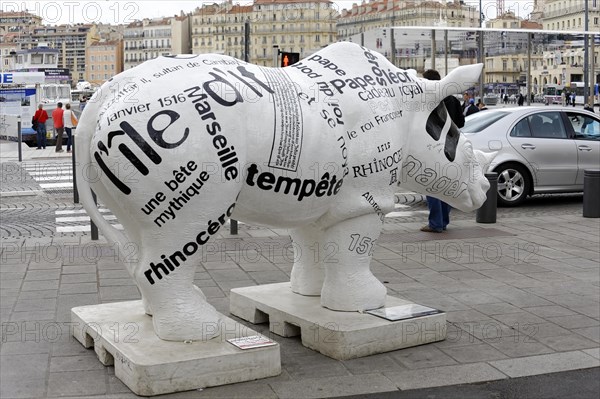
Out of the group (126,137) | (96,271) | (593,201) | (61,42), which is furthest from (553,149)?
(61,42)

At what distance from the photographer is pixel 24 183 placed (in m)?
17.2

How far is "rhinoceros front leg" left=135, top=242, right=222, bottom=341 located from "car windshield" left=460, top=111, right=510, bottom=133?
9.26 m

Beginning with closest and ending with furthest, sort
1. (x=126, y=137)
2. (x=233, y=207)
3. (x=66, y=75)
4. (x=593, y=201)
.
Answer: (x=126, y=137), (x=233, y=207), (x=593, y=201), (x=66, y=75)

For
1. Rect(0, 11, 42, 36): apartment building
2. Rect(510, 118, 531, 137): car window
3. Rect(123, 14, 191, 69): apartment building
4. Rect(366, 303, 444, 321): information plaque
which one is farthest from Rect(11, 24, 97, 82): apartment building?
Rect(366, 303, 444, 321): information plaque

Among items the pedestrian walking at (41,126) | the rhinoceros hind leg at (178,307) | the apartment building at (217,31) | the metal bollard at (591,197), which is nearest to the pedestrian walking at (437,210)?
the metal bollard at (591,197)

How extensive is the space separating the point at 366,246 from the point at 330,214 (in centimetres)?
39

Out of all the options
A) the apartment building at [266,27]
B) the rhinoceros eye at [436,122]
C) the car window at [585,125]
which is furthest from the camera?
the apartment building at [266,27]

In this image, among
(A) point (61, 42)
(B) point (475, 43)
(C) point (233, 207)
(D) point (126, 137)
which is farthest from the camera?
(A) point (61, 42)

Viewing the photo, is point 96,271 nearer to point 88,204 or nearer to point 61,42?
point 88,204

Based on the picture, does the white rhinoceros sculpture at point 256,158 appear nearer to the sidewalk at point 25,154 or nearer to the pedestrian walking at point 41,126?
the sidewalk at point 25,154

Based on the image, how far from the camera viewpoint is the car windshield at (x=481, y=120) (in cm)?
1383

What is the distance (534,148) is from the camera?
13742mm

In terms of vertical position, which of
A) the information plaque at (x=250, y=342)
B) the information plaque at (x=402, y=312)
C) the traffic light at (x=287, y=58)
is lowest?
the information plaque at (x=250, y=342)

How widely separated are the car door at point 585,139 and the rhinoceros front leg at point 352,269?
8.99 m
